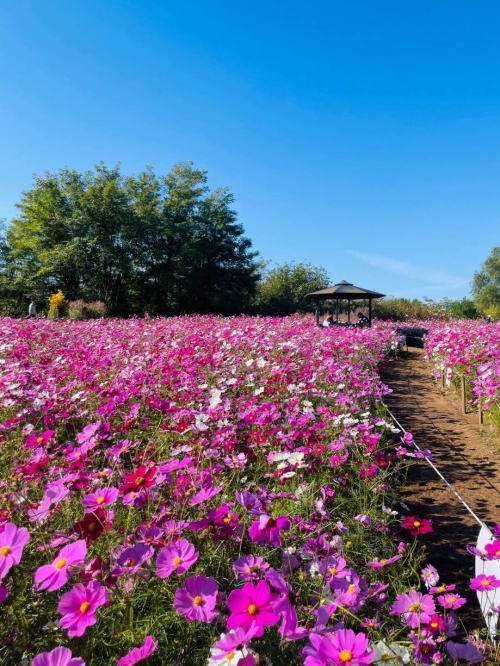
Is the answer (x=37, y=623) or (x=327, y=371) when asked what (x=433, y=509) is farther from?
(x=37, y=623)

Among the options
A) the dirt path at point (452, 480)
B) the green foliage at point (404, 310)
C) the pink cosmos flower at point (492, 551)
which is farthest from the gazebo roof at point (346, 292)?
the pink cosmos flower at point (492, 551)

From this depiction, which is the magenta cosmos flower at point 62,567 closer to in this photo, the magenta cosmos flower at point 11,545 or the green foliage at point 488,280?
the magenta cosmos flower at point 11,545

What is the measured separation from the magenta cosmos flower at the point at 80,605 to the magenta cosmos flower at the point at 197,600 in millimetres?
155

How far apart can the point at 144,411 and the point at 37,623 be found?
6.31 feet

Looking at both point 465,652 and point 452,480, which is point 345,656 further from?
point 452,480

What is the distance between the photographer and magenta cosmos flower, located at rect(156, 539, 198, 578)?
98 cm

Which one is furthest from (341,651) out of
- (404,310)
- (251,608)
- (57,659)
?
(404,310)

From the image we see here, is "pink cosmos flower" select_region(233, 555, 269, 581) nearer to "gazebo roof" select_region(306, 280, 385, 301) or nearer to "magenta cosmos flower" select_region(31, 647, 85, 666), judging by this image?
"magenta cosmos flower" select_region(31, 647, 85, 666)

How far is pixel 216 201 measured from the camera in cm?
3064

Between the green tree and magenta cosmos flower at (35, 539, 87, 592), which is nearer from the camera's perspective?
magenta cosmos flower at (35, 539, 87, 592)

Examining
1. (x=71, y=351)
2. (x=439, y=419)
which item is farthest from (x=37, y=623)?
(x=439, y=419)

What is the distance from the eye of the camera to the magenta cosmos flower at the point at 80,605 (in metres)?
0.84

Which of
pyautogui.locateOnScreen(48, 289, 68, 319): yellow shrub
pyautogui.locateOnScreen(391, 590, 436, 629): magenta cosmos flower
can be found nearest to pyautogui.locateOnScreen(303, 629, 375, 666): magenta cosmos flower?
pyautogui.locateOnScreen(391, 590, 436, 629): magenta cosmos flower

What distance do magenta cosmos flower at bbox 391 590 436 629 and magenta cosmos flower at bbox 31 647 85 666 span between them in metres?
0.80
